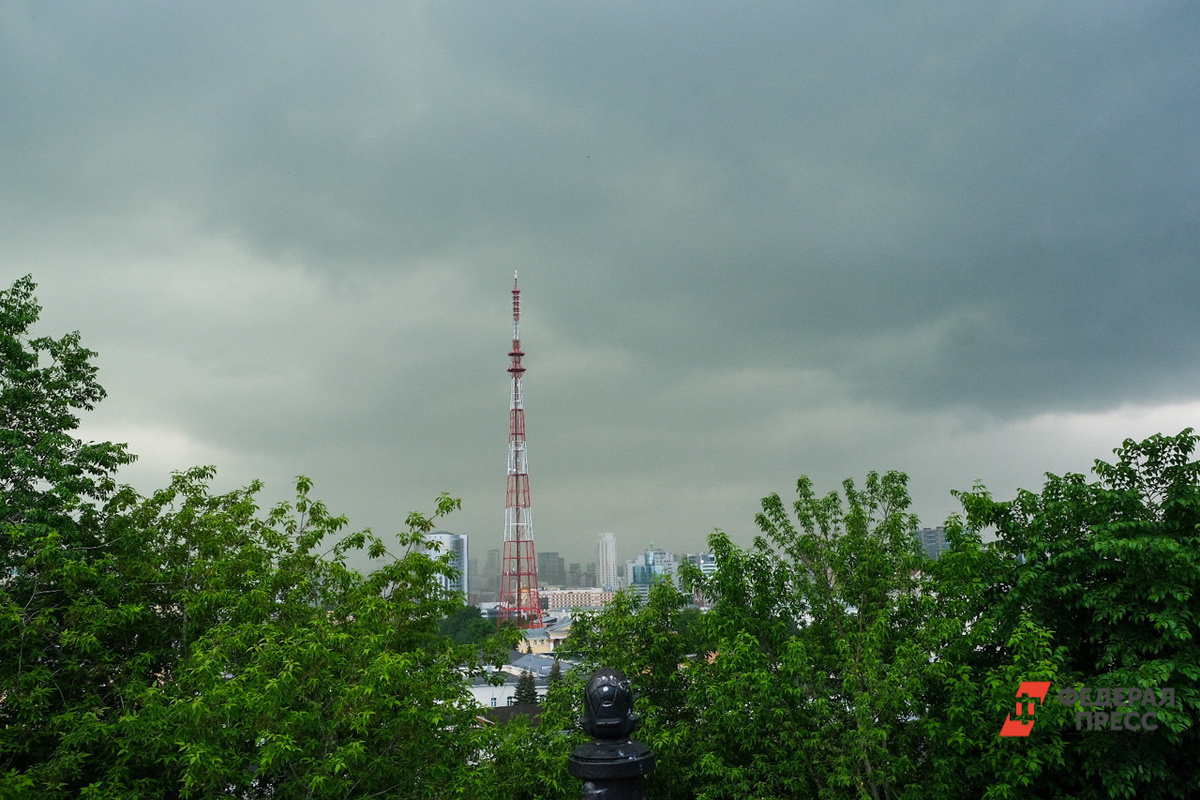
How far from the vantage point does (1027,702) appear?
7.41m

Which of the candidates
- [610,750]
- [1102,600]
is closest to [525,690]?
[1102,600]

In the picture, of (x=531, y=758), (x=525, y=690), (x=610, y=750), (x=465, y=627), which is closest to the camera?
(x=610, y=750)

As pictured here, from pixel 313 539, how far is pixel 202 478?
2.52 metres

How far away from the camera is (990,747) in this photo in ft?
24.8

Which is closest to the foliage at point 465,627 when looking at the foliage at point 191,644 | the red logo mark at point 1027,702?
the foliage at point 191,644

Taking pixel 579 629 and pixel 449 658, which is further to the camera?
pixel 579 629

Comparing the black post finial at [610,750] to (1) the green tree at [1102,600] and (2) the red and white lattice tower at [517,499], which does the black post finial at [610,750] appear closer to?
(1) the green tree at [1102,600]

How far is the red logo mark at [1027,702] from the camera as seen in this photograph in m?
7.35

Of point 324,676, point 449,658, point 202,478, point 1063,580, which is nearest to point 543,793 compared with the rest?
point 449,658

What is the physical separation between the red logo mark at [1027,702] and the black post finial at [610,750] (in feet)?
21.8

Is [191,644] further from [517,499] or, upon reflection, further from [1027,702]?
[517,499]

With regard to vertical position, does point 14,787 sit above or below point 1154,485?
below

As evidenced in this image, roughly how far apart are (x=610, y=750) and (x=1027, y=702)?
688 cm

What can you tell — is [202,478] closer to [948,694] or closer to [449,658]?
[449,658]
